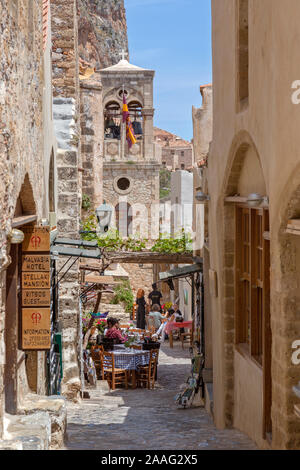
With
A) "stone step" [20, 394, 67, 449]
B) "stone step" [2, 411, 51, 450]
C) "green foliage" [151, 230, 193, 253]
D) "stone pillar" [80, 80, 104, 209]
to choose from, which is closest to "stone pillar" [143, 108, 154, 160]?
"stone pillar" [80, 80, 104, 209]

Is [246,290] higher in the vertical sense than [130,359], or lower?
higher

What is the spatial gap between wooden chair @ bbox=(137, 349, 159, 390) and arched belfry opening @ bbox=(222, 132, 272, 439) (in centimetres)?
509

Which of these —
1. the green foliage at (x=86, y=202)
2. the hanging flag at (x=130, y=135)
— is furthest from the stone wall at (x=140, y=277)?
the green foliage at (x=86, y=202)

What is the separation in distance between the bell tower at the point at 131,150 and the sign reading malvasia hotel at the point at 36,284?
959 inches

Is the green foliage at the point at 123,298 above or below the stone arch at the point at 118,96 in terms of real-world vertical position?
below

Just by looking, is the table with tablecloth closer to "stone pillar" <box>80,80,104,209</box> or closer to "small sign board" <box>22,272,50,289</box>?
"stone pillar" <box>80,80,104,209</box>

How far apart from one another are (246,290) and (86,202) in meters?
10.8

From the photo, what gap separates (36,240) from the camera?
7.11 m

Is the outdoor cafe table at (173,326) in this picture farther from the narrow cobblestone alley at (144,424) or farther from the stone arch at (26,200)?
the stone arch at (26,200)

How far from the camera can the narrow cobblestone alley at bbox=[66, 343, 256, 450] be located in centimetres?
722

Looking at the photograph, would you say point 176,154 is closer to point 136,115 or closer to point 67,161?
point 136,115

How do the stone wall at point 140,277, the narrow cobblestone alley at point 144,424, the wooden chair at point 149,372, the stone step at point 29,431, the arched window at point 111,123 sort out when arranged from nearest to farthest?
the stone step at point 29,431
the narrow cobblestone alley at point 144,424
the wooden chair at point 149,372
the stone wall at point 140,277
the arched window at point 111,123

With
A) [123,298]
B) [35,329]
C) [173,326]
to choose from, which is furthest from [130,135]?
[35,329]

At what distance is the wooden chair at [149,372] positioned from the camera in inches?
537
